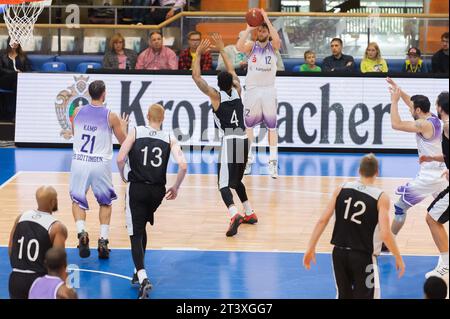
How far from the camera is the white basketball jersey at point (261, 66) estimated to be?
1549 centimetres

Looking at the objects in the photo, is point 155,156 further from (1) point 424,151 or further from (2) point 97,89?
(1) point 424,151

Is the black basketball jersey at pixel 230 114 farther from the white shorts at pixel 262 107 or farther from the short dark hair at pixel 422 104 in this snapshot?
the white shorts at pixel 262 107

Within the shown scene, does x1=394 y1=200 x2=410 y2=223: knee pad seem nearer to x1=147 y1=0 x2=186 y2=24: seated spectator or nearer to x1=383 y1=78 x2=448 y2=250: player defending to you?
x1=383 y1=78 x2=448 y2=250: player defending

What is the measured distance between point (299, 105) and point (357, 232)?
10376 mm

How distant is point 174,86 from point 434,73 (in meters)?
4.94

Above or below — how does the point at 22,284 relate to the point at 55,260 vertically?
below

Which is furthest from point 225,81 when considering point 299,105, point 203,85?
point 299,105

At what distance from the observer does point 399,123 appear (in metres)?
9.98

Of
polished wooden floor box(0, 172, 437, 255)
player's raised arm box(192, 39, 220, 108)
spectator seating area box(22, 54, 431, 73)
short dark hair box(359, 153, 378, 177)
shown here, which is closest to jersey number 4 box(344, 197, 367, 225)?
short dark hair box(359, 153, 378, 177)

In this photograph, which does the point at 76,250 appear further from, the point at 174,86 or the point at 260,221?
the point at 174,86

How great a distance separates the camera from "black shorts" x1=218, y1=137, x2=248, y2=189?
40.3 ft

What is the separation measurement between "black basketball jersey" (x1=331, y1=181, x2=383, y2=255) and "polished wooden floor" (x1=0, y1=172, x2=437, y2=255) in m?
3.47

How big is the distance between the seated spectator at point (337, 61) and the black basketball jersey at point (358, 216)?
10760 millimetres

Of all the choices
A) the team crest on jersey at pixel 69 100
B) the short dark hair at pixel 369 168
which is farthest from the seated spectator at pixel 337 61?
the short dark hair at pixel 369 168
